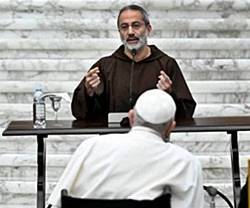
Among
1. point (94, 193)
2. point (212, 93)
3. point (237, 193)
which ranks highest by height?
point (212, 93)

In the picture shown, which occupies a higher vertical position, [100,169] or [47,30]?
[47,30]

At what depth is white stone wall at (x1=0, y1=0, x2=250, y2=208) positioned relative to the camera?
4.80 metres

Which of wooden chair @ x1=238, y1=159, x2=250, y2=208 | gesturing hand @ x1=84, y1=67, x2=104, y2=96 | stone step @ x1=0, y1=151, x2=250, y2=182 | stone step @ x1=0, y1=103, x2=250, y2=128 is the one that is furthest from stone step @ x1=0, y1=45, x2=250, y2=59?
wooden chair @ x1=238, y1=159, x2=250, y2=208

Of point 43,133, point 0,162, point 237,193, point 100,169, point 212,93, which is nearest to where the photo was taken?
point 100,169

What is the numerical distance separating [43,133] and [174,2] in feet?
7.45

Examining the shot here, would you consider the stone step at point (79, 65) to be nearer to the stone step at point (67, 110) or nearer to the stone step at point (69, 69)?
the stone step at point (69, 69)

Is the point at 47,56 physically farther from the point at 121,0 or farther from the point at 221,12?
the point at 221,12

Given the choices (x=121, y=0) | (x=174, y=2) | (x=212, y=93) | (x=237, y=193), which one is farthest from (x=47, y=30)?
(x=237, y=193)

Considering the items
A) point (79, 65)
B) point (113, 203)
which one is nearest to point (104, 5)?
point (79, 65)

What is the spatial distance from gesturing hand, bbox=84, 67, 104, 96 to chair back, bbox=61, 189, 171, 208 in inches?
50.3

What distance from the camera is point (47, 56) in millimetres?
5176

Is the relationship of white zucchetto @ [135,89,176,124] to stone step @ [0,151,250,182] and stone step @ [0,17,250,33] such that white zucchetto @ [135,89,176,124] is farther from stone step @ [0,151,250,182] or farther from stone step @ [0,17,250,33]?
stone step @ [0,17,250,33]

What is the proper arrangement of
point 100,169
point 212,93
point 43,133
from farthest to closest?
point 212,93
point 43,133
point 100,169

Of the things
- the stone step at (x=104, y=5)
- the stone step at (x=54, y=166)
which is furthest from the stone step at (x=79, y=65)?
the stone step at (x=54, y=166)
